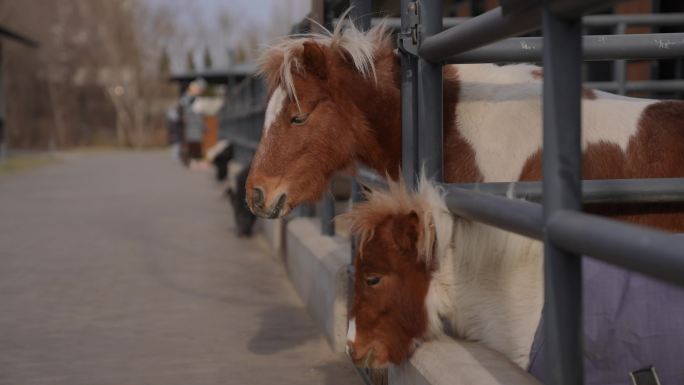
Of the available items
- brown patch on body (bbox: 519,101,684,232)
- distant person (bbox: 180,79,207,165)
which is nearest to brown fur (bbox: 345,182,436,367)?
brown patch on body (bbox: 519,101,684,232)

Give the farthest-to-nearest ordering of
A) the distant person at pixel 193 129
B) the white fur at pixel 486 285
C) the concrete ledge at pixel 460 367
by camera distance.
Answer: the distant person at pixel 193 129, the white fur at pixel 486 285, the concrete ledge at pixel 460 367

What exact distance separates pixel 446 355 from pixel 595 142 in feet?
4.13

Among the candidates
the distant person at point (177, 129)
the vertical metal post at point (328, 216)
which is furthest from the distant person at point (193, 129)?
the vertical metal post at point (328, 216)

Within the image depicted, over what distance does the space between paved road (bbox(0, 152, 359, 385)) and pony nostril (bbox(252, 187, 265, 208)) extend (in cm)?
93

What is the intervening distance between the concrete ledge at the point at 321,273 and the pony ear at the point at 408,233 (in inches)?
77.8

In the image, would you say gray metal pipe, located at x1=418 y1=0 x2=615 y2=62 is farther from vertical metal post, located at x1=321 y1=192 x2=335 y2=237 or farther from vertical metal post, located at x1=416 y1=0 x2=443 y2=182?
vertical metal post, located at x1=321 y1=192 x2=335 y2=237

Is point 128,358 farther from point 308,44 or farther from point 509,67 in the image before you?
point 509,67

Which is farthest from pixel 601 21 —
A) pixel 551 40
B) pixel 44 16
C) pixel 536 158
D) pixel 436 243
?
pixel 44 16

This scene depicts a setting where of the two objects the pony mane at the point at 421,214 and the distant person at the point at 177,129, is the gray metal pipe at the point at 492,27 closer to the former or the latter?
the pony mane at the point at 421,214

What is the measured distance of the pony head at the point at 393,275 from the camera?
3082mm

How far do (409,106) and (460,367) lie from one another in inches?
48.4

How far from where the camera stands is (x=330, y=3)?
5.97 metres

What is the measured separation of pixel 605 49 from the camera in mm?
3770

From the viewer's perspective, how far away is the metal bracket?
362 cm
